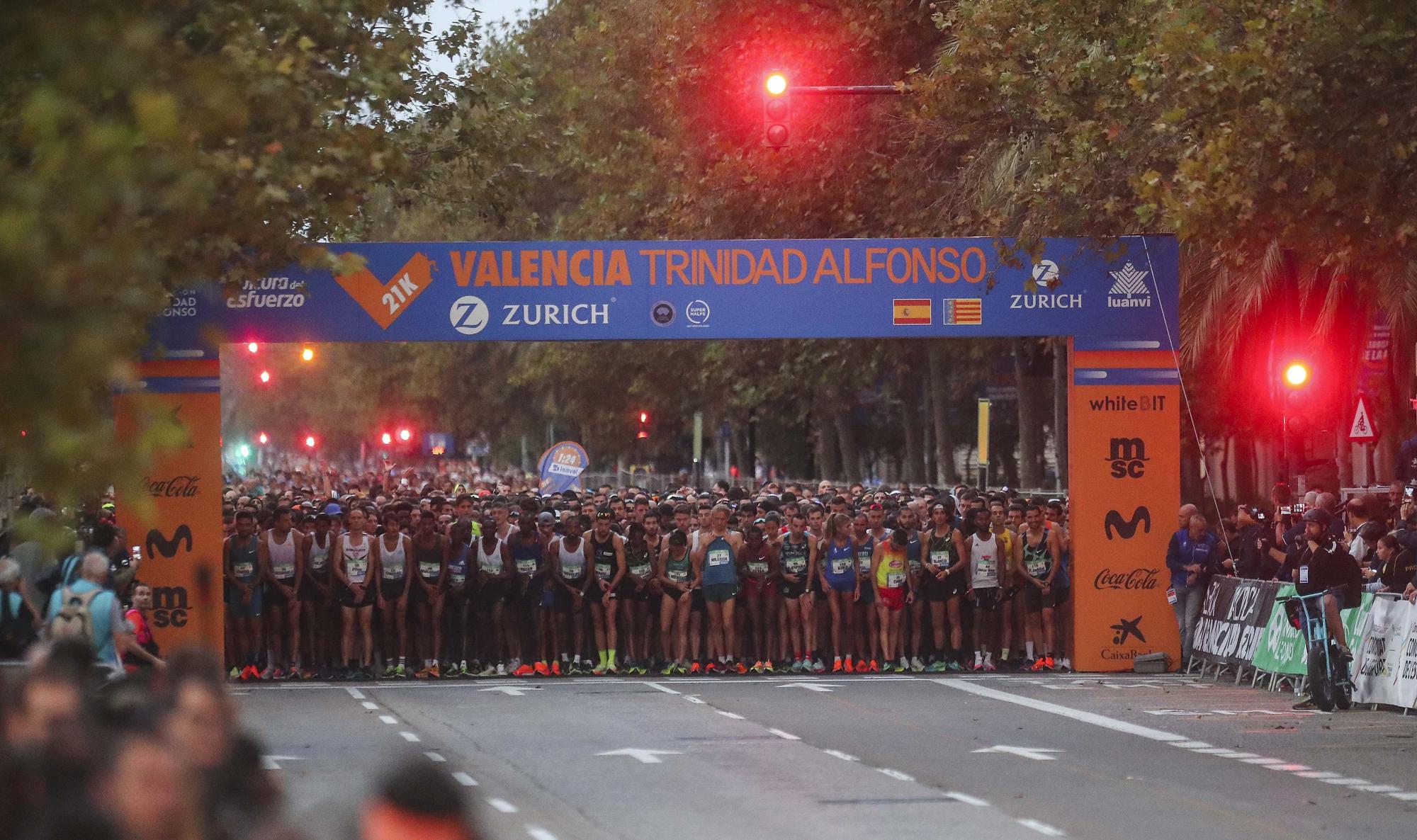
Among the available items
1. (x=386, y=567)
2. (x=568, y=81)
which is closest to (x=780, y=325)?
(x=386, y=567)

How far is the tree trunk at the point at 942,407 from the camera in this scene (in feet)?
133

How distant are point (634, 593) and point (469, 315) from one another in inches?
144

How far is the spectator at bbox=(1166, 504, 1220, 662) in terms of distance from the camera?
75.3ft

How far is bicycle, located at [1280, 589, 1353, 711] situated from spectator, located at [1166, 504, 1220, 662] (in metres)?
3.61

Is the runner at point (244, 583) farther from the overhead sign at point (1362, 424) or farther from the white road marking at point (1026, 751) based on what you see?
the overhead sign at point (1362, 424)

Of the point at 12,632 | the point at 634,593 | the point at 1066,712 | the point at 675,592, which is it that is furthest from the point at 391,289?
the point at 12,632

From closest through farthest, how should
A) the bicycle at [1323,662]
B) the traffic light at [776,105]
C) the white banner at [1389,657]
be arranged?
1. the white banner at [1389,657]
2. the bicycle at [1323,662]
3. the traffic light at [776,105]

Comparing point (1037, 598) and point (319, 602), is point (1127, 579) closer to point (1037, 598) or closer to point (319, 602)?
point (1037, 598)

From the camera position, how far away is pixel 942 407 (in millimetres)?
42312

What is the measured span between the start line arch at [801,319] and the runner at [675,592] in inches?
94.5

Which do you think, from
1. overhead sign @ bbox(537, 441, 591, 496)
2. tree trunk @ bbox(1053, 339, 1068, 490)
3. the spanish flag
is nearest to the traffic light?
the spanish flag

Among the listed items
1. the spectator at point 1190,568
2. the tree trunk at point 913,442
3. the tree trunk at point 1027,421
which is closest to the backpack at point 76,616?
the spectator at point 1190,568

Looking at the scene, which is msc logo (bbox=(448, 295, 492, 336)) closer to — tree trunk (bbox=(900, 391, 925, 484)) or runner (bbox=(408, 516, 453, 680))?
runner (bbox=(408, 516, 453, 680))

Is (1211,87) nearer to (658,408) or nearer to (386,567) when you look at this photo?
(386,567)
